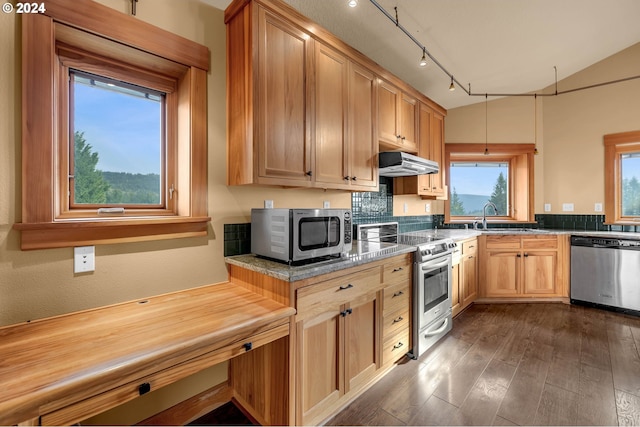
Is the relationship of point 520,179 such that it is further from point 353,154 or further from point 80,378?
point 80,378

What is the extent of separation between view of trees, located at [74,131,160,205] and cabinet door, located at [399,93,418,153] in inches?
89.1

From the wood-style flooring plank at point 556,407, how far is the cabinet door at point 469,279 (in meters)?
1.37

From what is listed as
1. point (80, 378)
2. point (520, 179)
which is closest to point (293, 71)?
point (80, 378)

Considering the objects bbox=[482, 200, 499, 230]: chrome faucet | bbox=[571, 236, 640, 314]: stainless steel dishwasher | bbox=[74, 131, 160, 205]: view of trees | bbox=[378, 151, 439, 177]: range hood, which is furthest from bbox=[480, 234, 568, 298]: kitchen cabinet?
bbox=[74, 131, 160, 205]: view of trees

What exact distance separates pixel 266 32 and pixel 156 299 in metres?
1.67

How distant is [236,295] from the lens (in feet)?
5.37

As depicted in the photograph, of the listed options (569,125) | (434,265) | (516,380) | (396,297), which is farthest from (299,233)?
(569,125)

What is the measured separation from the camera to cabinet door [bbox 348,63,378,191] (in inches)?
89.7

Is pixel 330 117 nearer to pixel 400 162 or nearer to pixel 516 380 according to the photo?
pixel 400 162

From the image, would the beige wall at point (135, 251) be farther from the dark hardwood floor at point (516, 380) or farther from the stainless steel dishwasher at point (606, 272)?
the stainless steel dishwasher at point (606, 272)

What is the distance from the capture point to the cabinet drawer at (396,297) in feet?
6.77

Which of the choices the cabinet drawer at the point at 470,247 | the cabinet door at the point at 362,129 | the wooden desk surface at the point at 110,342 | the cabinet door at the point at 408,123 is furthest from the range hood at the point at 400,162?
the wooden desk surface at the point at 110,342

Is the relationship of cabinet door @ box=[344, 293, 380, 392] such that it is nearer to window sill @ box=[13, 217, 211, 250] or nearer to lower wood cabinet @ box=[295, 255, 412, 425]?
lower wood cabinet @ box=[295, 255, 412, 425]

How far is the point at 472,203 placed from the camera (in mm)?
4332
